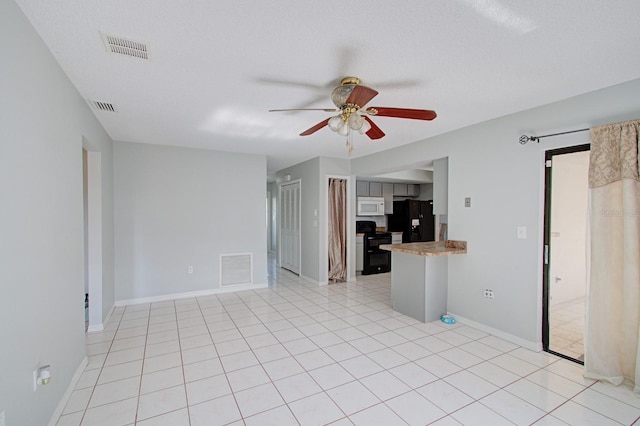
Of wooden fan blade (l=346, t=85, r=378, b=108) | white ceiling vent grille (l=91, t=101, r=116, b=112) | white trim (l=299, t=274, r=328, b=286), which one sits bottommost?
white trim (l=299, t=274, r=328, b=286)

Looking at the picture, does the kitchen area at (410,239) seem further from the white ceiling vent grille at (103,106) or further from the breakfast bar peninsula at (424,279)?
the white ceiling vent grille at (103,106)

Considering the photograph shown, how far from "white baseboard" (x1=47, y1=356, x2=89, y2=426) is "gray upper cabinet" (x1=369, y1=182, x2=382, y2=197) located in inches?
242

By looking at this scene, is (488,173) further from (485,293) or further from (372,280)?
(372,280)

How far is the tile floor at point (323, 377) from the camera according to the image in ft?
6.55

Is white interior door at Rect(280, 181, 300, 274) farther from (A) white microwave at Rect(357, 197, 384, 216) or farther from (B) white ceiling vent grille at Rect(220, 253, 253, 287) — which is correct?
(A) white microwave at Rect(357, 197, 384, 216)

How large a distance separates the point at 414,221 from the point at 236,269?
429 centimetres

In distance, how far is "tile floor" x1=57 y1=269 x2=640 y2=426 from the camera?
6.55ft

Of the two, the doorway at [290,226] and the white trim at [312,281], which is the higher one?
the doorway at [290,226]

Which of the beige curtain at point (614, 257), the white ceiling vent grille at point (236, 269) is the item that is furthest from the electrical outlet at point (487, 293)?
the white ceiling vent grille at point (236, 269)

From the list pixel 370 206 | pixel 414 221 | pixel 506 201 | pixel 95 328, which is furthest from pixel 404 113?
pixel 414 221

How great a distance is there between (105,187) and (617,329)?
18.5 feet

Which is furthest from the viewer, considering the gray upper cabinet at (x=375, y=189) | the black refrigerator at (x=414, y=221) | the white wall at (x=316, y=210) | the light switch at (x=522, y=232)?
the gray upper cabinet at (x=375, y=189)

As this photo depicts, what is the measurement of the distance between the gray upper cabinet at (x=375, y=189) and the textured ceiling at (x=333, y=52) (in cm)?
414

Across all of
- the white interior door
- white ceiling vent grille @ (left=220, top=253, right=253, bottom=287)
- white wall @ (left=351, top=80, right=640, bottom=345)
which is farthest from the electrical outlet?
the white interior door
